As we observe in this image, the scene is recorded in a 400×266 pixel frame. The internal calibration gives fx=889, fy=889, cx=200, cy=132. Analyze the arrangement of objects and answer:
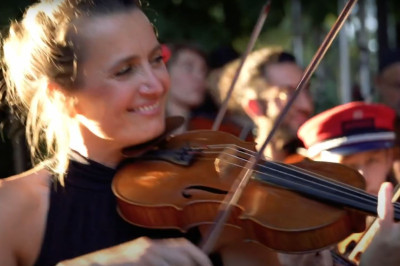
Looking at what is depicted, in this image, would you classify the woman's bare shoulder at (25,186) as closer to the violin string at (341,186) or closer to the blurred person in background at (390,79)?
the violin string at (341,186)

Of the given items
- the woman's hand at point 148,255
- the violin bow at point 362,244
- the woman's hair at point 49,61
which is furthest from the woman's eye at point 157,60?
the violin bow at point 362,244

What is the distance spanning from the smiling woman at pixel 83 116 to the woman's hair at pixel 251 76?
1512 millimetres

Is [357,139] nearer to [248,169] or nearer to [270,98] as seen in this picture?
[270,98]

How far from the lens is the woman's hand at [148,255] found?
138 cm

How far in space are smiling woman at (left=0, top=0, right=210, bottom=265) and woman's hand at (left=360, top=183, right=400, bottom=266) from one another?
45 cm

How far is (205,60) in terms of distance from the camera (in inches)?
168

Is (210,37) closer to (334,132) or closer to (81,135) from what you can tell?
(334,132)

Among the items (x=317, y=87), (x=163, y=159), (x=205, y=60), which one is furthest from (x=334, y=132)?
(x=317, y=87)

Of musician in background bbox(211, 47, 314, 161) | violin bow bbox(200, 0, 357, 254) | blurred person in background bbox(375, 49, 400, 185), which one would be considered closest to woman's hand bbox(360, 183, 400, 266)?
violin bow bbox(200, 0, 357, 254)

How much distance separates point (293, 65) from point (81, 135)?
1.71m

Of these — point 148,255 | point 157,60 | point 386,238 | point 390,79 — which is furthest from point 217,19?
point 148,255

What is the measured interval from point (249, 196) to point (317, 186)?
0.50ft

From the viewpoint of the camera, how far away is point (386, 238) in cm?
169

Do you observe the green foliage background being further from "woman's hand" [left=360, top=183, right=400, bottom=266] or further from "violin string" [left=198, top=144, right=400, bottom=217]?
"woman's hand" [left=360, top=183, right=400, bottom=266]
